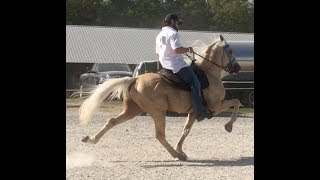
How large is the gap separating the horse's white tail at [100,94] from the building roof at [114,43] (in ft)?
91.0

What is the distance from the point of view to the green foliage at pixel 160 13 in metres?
67.2

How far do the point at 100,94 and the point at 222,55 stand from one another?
96.1 inches

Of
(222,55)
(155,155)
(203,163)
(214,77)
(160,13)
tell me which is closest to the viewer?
(203,163)

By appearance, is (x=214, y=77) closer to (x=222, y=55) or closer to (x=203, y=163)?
(x=222, y=55)

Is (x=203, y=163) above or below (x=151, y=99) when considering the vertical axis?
below

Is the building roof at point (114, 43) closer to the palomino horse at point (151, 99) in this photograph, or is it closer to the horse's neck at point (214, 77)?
the horse's neck at point (214, 77)

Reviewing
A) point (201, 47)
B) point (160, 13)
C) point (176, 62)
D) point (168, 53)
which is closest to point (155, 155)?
point (176, 62)

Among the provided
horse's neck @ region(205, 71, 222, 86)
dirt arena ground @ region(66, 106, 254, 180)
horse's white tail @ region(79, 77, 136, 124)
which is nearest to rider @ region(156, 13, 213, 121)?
horse's neck @ region(205, 71, 222, 86)

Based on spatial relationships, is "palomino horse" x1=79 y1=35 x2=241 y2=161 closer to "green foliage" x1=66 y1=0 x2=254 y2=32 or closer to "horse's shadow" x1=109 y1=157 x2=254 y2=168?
"horse's shadow" x1=109 y1=157 x2=254 y2=168

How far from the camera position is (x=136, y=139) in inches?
472

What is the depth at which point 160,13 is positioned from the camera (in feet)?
250

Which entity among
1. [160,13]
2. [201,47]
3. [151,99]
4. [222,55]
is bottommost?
[151,99]
